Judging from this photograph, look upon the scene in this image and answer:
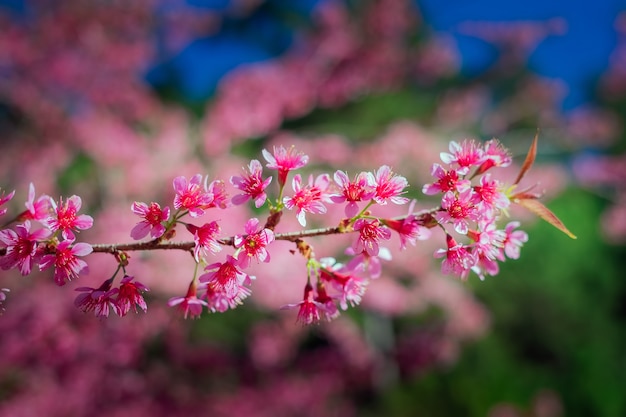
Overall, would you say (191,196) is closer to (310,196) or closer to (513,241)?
(310,196)

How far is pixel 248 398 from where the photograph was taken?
374cm

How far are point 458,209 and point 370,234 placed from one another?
0.13 meters

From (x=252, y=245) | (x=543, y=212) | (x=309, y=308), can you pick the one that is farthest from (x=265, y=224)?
(x=543, y=212)

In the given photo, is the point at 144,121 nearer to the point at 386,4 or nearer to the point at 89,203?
the point at 89,203

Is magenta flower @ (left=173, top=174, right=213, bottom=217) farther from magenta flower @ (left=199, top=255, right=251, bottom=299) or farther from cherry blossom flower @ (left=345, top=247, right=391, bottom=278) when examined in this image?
cherry blossom flower @ (left=345, top=247, right=391, bottom=278)

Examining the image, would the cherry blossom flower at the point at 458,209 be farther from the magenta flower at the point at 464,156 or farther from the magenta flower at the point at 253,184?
the magenta flower at the point at 253,184

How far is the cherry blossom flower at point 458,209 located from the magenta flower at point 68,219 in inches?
19.6

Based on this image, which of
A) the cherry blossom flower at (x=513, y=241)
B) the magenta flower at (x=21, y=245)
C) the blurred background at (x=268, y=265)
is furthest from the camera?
the blurred background at (x=268, y=265)

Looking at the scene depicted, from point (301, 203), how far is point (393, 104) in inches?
289

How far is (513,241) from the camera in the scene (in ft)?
2.65

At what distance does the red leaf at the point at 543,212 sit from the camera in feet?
2.27

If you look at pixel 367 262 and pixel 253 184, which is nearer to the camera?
pixel 253 184

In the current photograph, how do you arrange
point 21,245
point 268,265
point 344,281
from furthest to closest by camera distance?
point 268,265 → point 344,281 → point 21,245

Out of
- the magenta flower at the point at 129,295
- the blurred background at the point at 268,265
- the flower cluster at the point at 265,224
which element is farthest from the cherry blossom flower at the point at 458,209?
the blurred background at the point at 268,265
